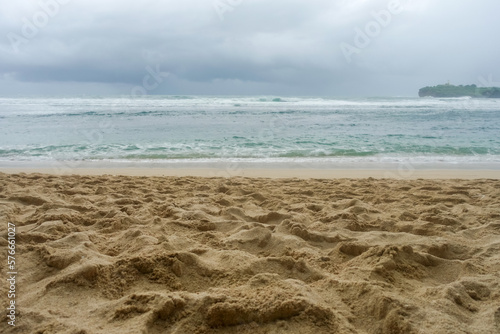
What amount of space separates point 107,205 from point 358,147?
7.65m

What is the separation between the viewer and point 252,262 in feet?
8.91

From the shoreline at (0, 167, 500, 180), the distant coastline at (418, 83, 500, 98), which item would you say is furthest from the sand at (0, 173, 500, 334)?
the distant coastline at (418, 83, 500, 98)

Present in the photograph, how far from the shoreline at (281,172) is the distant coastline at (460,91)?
51.0m

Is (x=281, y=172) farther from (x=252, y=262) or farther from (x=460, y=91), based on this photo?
(x=460, y=91)

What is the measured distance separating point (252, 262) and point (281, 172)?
15.4 feet

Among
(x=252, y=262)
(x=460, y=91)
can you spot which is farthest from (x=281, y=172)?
(x=460, y=91)

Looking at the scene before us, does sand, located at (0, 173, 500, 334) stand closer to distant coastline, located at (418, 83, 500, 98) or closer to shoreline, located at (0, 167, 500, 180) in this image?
shoreline, located at (0, 167, 500, 180)

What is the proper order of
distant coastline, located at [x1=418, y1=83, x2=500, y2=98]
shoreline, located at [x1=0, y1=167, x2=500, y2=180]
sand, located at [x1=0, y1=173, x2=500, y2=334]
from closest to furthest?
sand, located at [x1=0, y1=173, x2=500, y2=334] < shoreline, located at [x1=0, y1=167, x2=500, y2=180] < distant coastline, located at [x1=418, y1=83, x2=500, y2=98]

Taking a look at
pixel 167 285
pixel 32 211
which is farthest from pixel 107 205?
pixel 167 285

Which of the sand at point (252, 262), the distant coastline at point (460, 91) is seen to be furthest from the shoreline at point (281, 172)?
the distant coastline at point (460, 91)

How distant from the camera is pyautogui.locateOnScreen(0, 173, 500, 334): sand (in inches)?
78.5

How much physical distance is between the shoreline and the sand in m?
1.94

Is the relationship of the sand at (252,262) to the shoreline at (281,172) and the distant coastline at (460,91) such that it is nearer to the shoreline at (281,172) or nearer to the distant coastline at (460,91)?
the shoreline at (281,172)

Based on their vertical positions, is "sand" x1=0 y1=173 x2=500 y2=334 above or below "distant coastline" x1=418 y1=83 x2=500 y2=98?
below
